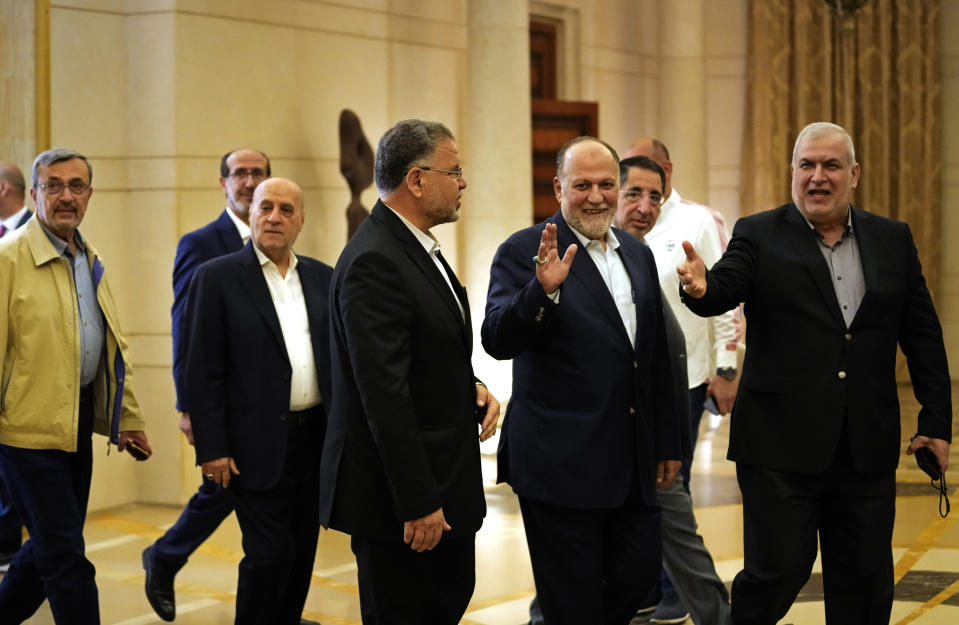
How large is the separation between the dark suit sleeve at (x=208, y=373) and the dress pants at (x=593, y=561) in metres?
1.03

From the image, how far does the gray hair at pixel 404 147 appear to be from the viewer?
296 cm

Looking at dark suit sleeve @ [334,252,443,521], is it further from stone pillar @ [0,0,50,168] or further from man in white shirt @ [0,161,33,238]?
stone pillar @ [0,0,50,168]

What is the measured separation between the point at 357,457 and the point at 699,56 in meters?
8.05

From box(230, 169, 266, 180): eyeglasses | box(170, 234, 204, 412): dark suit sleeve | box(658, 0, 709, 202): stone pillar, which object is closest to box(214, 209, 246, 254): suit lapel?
box(170, 234, 204, 412): dark suit sleeve

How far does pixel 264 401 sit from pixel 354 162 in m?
3.57

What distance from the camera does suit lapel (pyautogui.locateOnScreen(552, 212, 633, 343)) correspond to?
3.32 metres

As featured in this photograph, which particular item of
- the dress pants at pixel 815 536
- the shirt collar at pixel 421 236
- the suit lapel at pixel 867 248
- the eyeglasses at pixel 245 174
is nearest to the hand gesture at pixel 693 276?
the suit lapel at pixel 867 248

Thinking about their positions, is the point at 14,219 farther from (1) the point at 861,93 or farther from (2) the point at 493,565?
(1) the point at 861,93

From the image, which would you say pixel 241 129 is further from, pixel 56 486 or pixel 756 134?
pixel 756 134

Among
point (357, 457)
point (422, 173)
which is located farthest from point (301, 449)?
point (422, 173)

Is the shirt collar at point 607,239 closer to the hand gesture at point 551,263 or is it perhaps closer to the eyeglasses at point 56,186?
the hand gesture at point 551,263

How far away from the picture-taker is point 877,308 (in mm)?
3316

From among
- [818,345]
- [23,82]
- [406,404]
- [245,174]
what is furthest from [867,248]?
[23,82]

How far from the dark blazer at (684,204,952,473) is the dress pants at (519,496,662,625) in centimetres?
35
